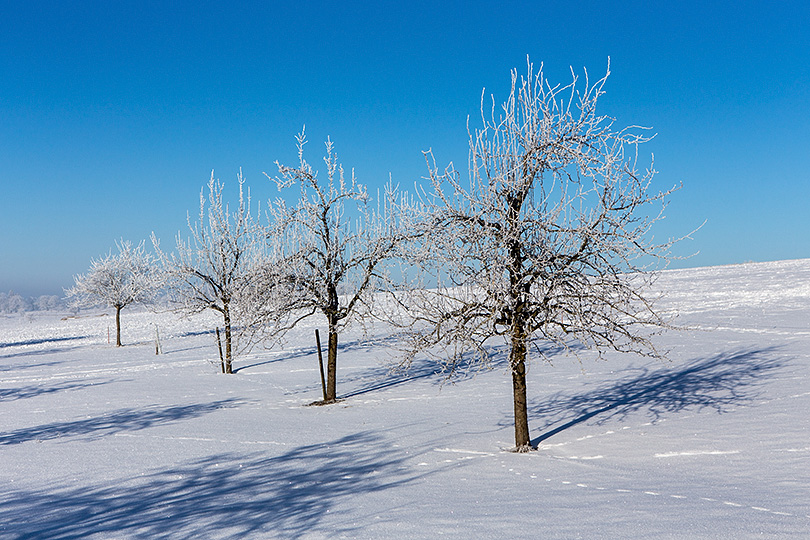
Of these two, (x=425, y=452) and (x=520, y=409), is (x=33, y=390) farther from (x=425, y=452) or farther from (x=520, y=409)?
(x=520, y=409)

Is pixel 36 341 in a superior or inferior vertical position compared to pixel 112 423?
superior

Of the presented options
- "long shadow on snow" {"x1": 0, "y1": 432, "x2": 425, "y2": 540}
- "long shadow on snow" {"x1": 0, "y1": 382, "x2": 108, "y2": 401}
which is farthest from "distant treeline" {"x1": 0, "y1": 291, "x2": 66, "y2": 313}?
"long shadow on snow" {"x1": 0, "y1": 432, "x2": 425, "y2": 540}

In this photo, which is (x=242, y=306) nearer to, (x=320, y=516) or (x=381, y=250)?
(x=381, y=250)

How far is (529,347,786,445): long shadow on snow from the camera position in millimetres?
11398

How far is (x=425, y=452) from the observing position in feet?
30.8

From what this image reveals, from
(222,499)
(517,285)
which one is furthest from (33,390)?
(517,285)

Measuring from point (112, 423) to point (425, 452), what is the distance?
24.5ft

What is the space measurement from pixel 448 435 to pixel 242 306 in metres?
5.97

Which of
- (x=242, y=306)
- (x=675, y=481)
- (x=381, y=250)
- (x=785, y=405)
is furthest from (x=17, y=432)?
(x=785, y=405)

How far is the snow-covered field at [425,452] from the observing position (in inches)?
235

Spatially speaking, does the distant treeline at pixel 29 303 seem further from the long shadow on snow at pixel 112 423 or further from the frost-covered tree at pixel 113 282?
the long shadow on snow at pixel 112 423

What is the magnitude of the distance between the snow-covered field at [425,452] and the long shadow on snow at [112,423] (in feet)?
0.24

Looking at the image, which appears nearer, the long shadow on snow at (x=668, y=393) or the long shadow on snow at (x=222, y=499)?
the long shadow on snow at (x=222, y=499)

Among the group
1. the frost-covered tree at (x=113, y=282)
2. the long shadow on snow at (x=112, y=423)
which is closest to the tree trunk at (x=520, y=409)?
the long shadow on snow at (x=112, y=423)
